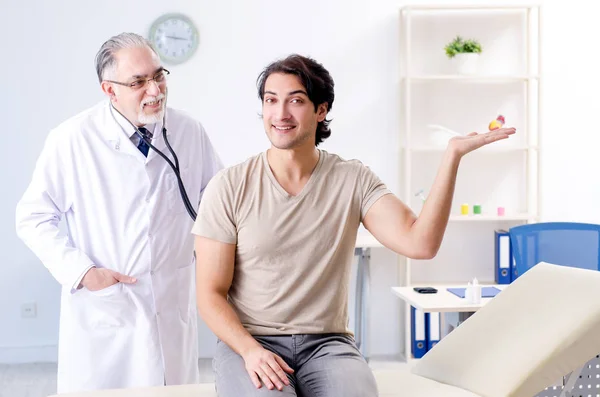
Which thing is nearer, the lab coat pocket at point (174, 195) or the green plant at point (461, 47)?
the lab coat pocket at point (174, 195)

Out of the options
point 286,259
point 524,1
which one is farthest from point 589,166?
point 286,259

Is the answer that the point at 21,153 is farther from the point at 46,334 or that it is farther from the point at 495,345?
the point at 495,345

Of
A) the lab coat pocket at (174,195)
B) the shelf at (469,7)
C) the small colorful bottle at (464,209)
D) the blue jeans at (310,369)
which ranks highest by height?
the shelf at (469,7)

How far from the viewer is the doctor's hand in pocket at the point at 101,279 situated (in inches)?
86.2

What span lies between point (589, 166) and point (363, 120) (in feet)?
4.15

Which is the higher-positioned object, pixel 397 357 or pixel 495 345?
pixel 495 345

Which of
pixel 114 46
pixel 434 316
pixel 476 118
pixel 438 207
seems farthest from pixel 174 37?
pixel 438 207

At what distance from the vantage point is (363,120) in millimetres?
4414

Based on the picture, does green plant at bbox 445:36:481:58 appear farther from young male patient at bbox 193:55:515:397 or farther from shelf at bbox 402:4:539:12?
young male patient at bbox 193:55:515:397

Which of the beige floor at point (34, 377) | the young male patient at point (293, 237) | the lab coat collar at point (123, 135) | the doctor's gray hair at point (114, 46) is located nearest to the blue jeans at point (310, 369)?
the young male patient at point (293, 237)

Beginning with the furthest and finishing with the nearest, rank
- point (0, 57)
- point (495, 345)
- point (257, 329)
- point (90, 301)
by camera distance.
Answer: point (0, 57) < point (90, 301) < point (495, 345) < point (257, 329)

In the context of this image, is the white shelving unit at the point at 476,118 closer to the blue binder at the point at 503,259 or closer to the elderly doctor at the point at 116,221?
the blue binder at the point at 503,259

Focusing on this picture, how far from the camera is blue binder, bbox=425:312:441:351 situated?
4277 mm

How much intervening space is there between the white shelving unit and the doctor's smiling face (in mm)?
2303
